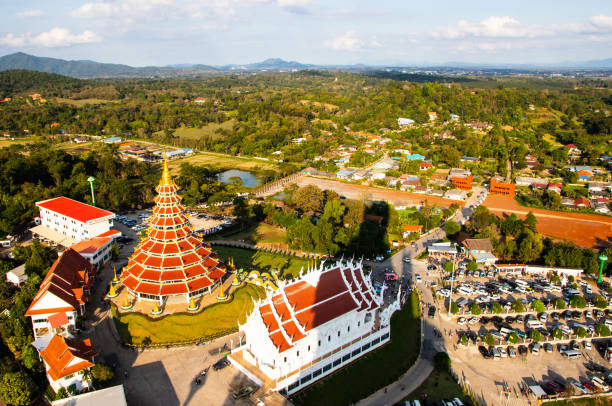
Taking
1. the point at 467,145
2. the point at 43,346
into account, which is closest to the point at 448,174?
the point at 467,145

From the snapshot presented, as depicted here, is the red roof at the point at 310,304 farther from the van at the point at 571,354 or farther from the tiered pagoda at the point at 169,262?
the van at the point at 571,354

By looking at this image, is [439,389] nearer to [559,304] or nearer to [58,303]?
[559,304]

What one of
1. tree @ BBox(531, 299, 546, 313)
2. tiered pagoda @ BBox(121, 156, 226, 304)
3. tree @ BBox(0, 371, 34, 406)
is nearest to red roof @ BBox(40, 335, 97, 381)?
tree @ BBox(0, 371, 34, 406)

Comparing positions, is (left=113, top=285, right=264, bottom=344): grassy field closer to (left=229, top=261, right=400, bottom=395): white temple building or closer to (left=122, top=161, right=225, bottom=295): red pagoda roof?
(left=122, top=161, right=225, bottom=295): red pagoda roof

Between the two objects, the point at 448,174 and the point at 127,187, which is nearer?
the point at 127,187

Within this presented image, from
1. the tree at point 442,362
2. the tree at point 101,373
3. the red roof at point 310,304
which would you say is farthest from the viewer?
the tree at point 442,362

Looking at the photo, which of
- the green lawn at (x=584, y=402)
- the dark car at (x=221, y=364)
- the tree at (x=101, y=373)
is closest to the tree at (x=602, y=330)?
the green lawn at (x=584, y=402)

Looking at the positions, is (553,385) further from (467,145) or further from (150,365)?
(467,145)
